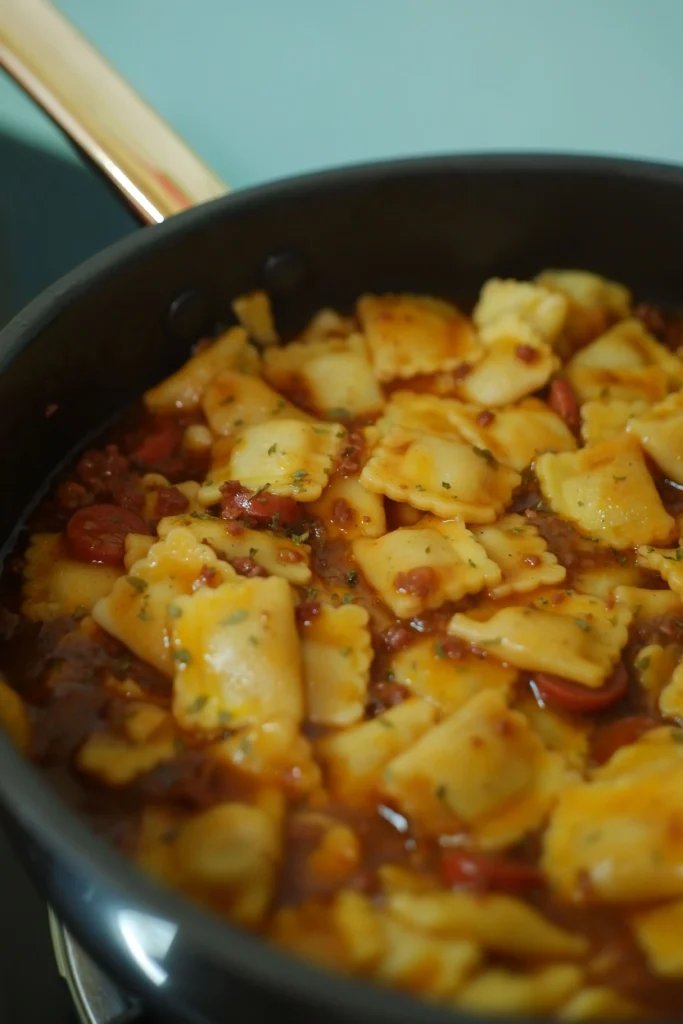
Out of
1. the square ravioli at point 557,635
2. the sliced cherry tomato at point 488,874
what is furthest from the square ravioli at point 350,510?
the sliced cherry tomato at point 488,874

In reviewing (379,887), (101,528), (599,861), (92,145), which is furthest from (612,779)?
(92,145)

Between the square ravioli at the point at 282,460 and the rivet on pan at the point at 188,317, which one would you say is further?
the rivet on pan at the point at 188,317

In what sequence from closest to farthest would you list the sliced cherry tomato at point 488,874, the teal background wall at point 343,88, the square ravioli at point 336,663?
the sliced cherry tomato at point 488,874 < the square ravioli at point 336,663 < the teal background wall at point 343,88

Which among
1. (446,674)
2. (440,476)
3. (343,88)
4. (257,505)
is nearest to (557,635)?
(446,674)

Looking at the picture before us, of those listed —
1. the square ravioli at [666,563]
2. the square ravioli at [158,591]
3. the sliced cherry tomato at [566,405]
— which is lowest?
the square ravioli at [666,563]

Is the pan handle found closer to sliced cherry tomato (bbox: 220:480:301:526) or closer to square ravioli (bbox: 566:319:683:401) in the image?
sliced cherry tomato (bbox: 220:480:301:526)

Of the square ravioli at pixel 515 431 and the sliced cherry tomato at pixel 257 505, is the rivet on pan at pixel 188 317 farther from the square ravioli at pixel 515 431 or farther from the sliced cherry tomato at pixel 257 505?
the square ravioli at pixel 515 431
